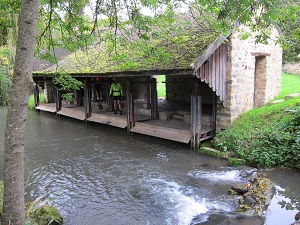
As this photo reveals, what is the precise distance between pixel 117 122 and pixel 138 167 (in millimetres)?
3984

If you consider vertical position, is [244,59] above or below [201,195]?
above

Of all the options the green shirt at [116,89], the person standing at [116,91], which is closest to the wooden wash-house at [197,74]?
the person standing at [116,91]

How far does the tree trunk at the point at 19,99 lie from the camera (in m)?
2.79

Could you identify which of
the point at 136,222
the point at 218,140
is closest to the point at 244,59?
the point at 218,140

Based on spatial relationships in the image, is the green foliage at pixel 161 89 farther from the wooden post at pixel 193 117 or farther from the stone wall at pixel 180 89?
the wooden post at pixel 193 117

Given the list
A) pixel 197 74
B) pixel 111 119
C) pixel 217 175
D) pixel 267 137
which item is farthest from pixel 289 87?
pixel 217 175

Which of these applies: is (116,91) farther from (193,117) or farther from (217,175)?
(217,175)

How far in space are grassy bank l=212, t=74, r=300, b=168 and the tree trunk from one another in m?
→ 5.56

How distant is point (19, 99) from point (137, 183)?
384cm

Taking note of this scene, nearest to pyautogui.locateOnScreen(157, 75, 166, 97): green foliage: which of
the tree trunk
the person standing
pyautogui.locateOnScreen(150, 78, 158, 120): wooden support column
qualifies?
the person standing

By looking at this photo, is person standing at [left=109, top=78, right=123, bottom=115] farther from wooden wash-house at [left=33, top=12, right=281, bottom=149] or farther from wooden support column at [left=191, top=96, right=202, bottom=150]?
wooden support column at [left=191, top=96, right=202, bottom=150]

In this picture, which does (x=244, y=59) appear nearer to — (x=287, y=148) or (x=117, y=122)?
(x=287, y=148)

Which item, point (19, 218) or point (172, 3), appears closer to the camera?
point (19, 218)

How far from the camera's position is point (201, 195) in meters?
5.47
